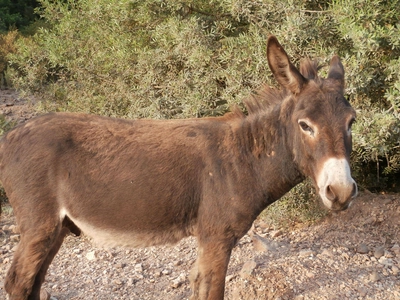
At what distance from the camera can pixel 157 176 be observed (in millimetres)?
3600

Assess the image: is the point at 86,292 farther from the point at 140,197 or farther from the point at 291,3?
the point at 291,3

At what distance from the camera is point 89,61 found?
7.16m

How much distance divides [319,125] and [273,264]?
223 cm

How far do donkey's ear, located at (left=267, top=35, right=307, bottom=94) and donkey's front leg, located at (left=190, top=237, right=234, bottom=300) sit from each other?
1266 millimetres

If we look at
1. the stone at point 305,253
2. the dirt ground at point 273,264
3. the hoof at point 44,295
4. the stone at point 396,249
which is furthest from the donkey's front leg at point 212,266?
the stone at point 396,249

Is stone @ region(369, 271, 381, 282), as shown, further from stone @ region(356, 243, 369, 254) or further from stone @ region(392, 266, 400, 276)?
stone @ region(356, 243, 369, 254)

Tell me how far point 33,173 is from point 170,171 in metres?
1.01

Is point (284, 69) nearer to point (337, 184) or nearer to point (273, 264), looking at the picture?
point (337, 184)

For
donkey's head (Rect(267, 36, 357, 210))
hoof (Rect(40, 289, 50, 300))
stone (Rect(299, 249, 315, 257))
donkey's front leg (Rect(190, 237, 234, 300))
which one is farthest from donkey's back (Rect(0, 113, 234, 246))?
stone (Rect(299, 249, 315, 257))

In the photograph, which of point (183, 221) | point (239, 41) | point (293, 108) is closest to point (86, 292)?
point (183, 221)

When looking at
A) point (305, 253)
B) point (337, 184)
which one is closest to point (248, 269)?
point (305, 253)

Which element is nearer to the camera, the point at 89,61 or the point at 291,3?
the point at 291,3

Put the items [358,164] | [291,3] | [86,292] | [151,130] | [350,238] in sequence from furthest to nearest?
[358,164], [350,238], [291,3], [86,292], [151,130]

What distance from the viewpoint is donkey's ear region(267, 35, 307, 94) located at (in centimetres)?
337
